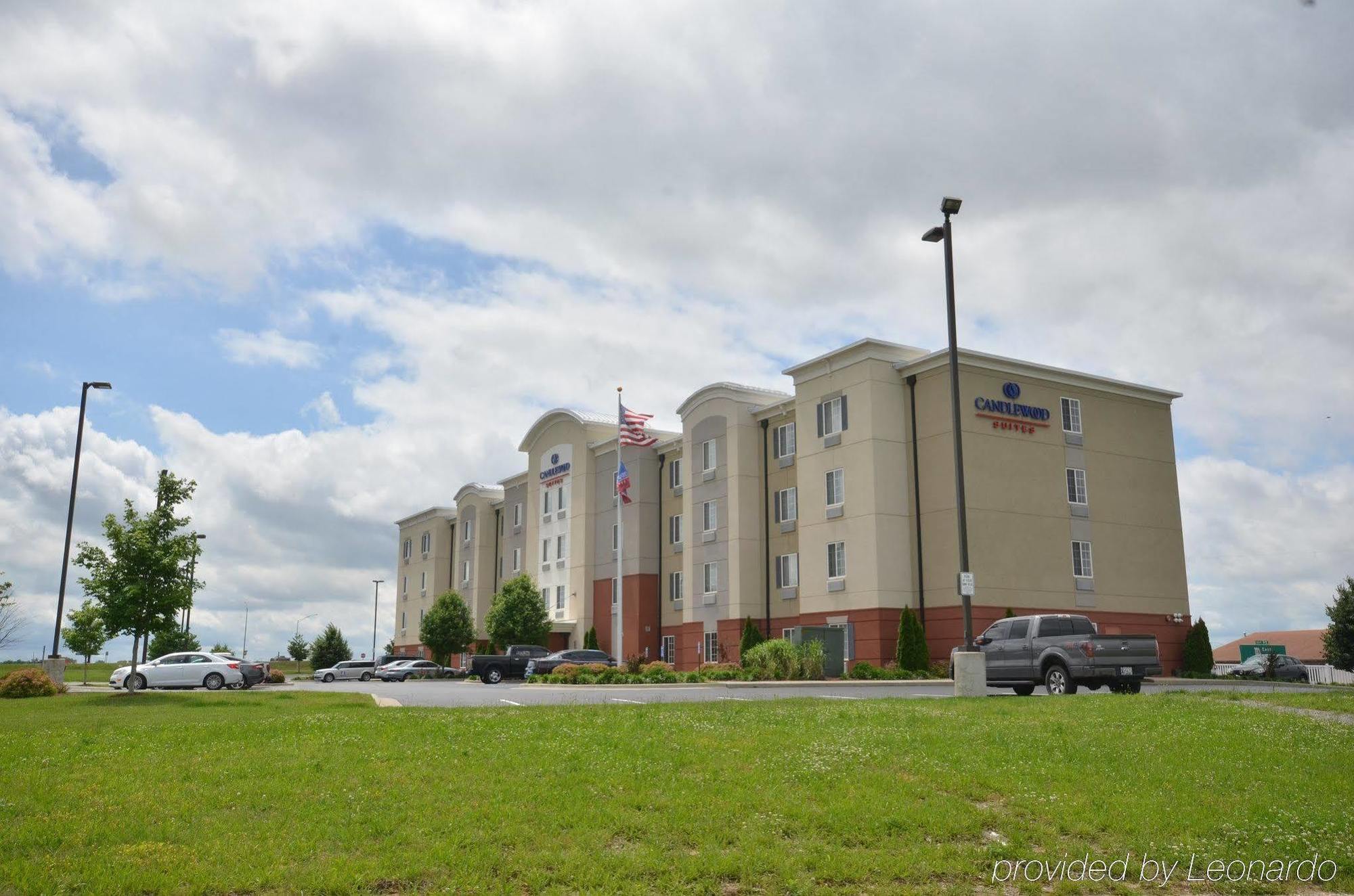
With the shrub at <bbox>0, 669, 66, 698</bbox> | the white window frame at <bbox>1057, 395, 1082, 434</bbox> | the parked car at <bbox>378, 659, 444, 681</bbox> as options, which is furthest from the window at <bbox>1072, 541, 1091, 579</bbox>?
the parked car at <bbox>378, 659, 444, 681</bbox>

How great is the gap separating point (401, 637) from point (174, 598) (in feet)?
185

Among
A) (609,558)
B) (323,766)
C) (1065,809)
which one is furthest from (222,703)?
(609,558)

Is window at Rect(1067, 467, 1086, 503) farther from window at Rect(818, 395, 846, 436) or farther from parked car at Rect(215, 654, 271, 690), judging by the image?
parked car at Rect(215, 654, 271, 690)

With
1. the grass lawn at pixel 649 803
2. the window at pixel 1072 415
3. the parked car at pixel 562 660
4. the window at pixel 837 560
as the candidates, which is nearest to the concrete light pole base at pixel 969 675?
the grass lawn at pixel 649 803

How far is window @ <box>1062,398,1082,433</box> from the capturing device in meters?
43.5

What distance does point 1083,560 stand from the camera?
1674 inches

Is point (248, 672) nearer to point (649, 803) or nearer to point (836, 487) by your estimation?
point (836, 487)

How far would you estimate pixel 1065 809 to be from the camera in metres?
10.1

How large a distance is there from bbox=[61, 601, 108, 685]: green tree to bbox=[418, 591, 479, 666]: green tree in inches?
889

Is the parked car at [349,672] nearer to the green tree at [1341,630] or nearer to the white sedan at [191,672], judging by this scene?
the white sedan at [191,672]

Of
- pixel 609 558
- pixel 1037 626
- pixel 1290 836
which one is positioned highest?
pixel 609 558

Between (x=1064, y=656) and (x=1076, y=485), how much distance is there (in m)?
21.6

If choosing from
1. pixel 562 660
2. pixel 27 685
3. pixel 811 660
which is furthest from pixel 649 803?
pixel 562 660

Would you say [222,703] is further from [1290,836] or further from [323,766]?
[1290,836]
